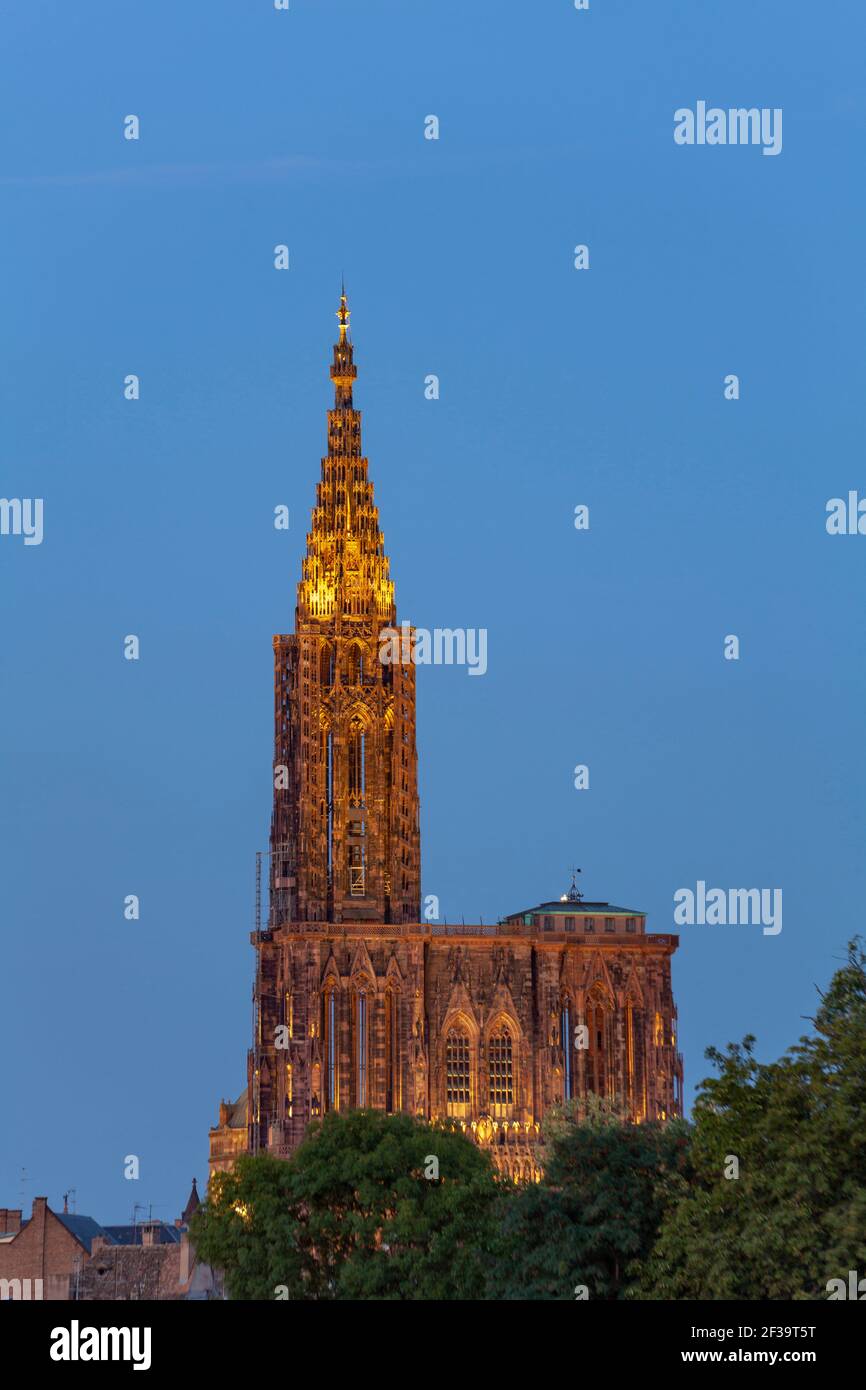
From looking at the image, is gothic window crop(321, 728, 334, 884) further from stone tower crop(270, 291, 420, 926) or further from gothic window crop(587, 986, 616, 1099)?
gothic window crop(587, 986, 616, 1099)

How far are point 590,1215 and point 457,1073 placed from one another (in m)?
71.5

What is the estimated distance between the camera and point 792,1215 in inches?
2422

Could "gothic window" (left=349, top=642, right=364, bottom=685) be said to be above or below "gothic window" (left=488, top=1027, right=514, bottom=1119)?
above

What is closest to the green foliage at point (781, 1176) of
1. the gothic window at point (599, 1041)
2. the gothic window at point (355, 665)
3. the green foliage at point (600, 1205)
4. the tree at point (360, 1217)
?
the green foliage at point (600, 1205)

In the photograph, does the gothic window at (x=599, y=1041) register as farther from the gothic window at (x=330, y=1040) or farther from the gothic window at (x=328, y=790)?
the gothic window at (x=328, y=790)

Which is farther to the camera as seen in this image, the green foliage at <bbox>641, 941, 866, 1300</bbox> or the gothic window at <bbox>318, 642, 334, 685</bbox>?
the gothic window at <bbox>318, 642, 334, 685</bbox>

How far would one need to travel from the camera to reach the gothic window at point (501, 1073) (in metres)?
144

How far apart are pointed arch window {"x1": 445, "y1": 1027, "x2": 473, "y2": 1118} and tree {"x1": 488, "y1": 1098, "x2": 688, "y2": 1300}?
64234 mm

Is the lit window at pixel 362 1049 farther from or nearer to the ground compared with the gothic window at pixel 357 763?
nearer to the ground

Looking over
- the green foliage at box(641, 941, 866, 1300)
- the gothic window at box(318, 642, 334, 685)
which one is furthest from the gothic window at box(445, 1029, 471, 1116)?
the green foliage at box(641, 941, 866, 1300)

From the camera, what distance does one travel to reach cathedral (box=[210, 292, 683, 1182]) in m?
144

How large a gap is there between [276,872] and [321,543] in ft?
67.0

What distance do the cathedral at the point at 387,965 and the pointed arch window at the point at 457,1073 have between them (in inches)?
3.0
